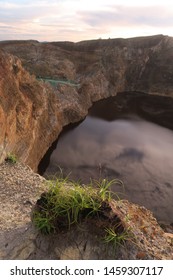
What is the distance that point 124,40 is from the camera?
196 feet

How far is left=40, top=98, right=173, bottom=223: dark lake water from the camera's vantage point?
20531mm

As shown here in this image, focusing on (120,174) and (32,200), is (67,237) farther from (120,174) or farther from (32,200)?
(120,174)

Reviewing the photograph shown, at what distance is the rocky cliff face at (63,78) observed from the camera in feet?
61.2

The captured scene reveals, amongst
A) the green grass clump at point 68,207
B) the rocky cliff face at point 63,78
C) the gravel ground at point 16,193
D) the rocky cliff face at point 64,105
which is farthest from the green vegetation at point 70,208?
the rocky cliff face at point 63,78

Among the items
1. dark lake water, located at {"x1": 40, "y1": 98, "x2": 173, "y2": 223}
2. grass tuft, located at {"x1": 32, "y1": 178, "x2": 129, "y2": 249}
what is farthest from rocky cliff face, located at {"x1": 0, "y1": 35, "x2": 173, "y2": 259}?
dark lake water, located at {"x1": 40, "y1": 98, "x2": 173, "y2": 223}

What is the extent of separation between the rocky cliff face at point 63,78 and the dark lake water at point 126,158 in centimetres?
221

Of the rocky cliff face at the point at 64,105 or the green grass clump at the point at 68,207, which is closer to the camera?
the green grass clump at the point at 68,207

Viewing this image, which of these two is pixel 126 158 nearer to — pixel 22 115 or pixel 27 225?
pixel 22 115

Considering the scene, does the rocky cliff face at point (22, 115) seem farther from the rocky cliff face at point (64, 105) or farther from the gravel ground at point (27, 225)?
the gravel ground at point (27, 225)

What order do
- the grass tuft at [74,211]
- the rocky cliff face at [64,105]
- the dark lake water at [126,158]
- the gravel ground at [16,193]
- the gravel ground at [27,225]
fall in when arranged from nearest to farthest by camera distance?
1. the grass tuft at [74,211]
2. the gravel ground at [27,225]
3. the rocky cliff face at [64,105]
4. the gravel ground at [16,193]
5. the dark lake water at [126,158]

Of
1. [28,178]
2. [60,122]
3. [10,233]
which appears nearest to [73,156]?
[60,122]

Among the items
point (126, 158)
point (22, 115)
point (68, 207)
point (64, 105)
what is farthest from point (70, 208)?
point (64, 105)

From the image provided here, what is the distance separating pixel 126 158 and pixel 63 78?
2128 cm

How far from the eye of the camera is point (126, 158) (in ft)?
84.5
